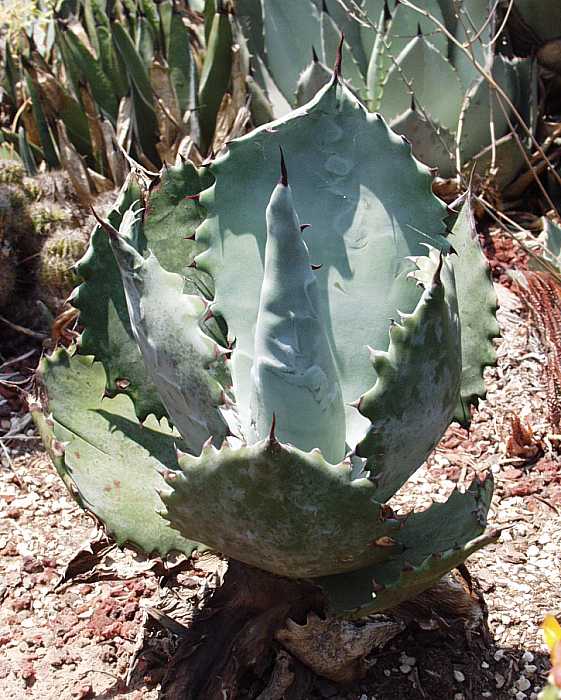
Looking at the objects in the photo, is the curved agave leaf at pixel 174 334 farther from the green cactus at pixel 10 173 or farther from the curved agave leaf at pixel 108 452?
the green cactus at pixel 10 173

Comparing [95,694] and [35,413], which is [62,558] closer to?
[95,694]

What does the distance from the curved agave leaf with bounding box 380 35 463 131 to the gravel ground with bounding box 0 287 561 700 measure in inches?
35.2

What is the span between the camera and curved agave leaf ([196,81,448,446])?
135cm

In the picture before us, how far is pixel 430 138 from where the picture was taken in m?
2.82

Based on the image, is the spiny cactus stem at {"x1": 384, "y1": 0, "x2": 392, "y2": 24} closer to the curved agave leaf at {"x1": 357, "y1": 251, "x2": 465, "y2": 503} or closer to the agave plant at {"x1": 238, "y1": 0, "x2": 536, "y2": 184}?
the agave plant at {"x1": 238, "y1": 0, "x2": 536, "y2": 184}

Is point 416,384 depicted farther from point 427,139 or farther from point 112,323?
point 427,139

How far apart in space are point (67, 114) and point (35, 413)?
206cm

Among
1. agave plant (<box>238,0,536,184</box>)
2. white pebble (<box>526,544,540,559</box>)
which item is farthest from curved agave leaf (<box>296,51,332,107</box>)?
white pebble (<box>526,544,540,559</box>)

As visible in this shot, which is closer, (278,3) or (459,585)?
(459,585)

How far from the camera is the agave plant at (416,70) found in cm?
280

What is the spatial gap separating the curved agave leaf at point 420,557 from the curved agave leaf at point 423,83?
178cm

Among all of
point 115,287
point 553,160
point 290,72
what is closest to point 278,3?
point 290,72

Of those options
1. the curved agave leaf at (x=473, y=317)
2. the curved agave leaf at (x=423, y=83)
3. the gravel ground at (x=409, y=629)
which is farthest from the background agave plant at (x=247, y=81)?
the curved agave leaf at (x=473, y=317)

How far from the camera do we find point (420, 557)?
1.28 meters
